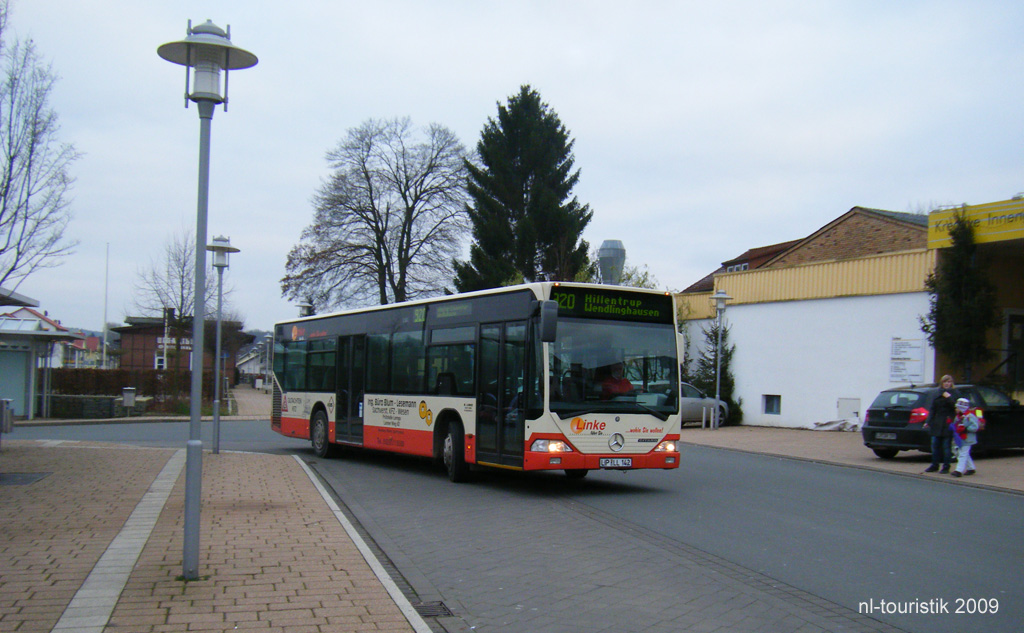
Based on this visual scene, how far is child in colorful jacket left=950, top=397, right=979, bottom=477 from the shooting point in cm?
1488

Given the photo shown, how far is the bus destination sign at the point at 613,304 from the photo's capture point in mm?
12109

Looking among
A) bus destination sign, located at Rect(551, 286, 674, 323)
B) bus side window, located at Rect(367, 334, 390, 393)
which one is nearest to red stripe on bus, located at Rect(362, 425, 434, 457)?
bus side window, located at Rect(367, 334, 390, 393)

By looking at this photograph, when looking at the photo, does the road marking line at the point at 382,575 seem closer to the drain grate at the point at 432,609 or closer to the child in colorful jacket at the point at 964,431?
the drain grate at the point at 432,609

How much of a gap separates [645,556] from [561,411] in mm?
3775

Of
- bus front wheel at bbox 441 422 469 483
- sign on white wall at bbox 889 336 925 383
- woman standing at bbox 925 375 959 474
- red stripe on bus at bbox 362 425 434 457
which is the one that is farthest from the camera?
sign on white wall at bbox 889 336 925 383

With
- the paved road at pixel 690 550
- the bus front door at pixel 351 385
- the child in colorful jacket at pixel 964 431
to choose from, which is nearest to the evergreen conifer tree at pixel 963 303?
the child in colorful jacket at pixel 964 431

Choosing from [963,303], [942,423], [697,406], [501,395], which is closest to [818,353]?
[697,406]

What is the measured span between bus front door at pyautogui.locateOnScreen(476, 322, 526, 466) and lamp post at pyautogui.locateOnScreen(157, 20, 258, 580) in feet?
19.0

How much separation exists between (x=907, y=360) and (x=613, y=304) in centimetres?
1543

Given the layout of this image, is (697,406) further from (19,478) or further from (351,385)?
(19,478)

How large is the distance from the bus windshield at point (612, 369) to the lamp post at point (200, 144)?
5.77m

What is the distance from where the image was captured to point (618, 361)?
40.0 ft

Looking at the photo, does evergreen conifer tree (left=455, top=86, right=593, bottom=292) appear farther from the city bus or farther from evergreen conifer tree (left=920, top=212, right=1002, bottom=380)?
the city bus

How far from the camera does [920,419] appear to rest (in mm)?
17078
